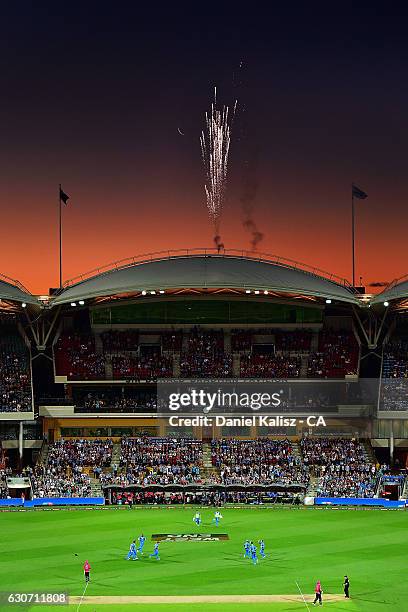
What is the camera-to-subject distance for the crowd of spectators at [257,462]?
71.2m

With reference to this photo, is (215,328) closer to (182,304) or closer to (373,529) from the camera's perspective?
(182,304)

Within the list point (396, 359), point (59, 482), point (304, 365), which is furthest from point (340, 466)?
point (59, 482)

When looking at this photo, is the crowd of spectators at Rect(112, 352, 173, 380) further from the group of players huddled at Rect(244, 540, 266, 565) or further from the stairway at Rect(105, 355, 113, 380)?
the group of players huddled at Rect(244, 540, 266, 565)

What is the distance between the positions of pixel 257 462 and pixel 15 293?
22156 millimetres

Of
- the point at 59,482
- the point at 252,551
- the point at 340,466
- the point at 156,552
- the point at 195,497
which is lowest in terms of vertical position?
the point at 195,497

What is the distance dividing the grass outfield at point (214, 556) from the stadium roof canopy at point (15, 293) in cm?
1621

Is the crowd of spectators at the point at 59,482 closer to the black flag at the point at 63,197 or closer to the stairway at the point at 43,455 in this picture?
the stairway at the point at 43,455

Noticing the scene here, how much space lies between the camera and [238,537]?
5394cm

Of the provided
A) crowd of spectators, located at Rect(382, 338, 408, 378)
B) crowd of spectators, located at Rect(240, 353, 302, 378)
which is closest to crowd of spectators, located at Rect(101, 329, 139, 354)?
crowd of spectators, located at Rect(240, 353, 302, 378)

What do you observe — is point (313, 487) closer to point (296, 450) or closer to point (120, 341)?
point (296, 450)

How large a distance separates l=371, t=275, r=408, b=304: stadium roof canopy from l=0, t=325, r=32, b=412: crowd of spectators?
2802 cm

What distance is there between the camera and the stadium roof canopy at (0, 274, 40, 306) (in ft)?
240

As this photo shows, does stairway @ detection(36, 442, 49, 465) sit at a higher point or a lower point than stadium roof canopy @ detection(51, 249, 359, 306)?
lower

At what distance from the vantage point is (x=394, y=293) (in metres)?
73.0
